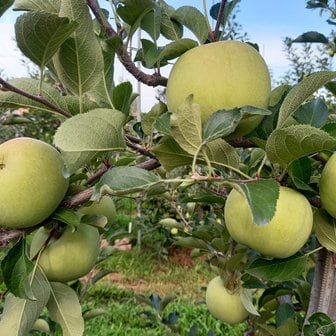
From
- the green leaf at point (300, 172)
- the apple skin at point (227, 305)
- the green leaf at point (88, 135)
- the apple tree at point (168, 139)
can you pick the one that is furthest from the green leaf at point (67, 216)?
the apple skin at point (227, 305)

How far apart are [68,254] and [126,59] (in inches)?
14.8

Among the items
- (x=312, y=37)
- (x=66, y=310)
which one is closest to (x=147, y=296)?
(x=312, y=37)

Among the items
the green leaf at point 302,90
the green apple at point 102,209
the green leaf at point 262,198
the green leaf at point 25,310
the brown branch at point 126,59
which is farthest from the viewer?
the green apple at point 102,209

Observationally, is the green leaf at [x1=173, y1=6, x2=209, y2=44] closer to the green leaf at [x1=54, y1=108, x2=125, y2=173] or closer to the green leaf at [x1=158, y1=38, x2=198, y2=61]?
the green leaf at [x1=158, y1=38, x2=198, y2=61]

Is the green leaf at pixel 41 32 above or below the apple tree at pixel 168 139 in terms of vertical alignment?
above

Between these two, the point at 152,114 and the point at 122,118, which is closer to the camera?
the point at 122,118

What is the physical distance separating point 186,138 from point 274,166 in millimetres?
225

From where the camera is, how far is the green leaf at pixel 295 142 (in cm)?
60

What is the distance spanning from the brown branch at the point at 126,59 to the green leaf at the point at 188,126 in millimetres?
178

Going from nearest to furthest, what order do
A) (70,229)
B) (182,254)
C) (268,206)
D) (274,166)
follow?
(268,206), (274,166), (70,229), (182,254)

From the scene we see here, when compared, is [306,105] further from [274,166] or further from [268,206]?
[268,206]

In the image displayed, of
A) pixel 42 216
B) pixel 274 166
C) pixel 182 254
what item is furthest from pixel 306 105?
pixel 182 254

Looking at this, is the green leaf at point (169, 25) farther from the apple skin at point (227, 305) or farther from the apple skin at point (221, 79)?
the apple skin at point (227, 305)

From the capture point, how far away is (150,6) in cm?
73
